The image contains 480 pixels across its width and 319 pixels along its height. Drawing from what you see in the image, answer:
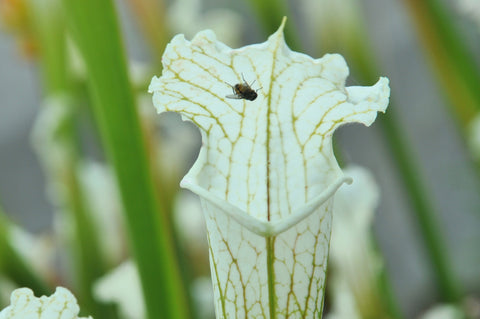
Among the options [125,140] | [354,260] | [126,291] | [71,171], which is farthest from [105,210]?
[125,140]

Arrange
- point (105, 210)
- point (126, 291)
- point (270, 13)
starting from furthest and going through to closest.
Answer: point (105, 210), point (270, 13), point (126, 291)

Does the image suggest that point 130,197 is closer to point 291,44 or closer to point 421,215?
point 291,44

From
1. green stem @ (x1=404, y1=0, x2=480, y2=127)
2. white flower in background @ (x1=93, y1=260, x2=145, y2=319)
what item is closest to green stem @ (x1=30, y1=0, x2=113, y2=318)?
white flower in background @ (x1=93, y1=260, x2=145, y2=319)

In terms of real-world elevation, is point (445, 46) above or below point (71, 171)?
above

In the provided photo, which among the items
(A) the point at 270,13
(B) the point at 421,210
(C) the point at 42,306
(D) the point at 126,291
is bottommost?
(C) the point at 42,306

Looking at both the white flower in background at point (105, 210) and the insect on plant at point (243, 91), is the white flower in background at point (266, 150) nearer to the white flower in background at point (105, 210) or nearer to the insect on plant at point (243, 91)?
the insect on plant at point (243, 91)

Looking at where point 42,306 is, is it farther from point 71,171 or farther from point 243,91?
point 71,171

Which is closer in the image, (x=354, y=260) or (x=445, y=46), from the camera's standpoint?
(x=354, y=260)
